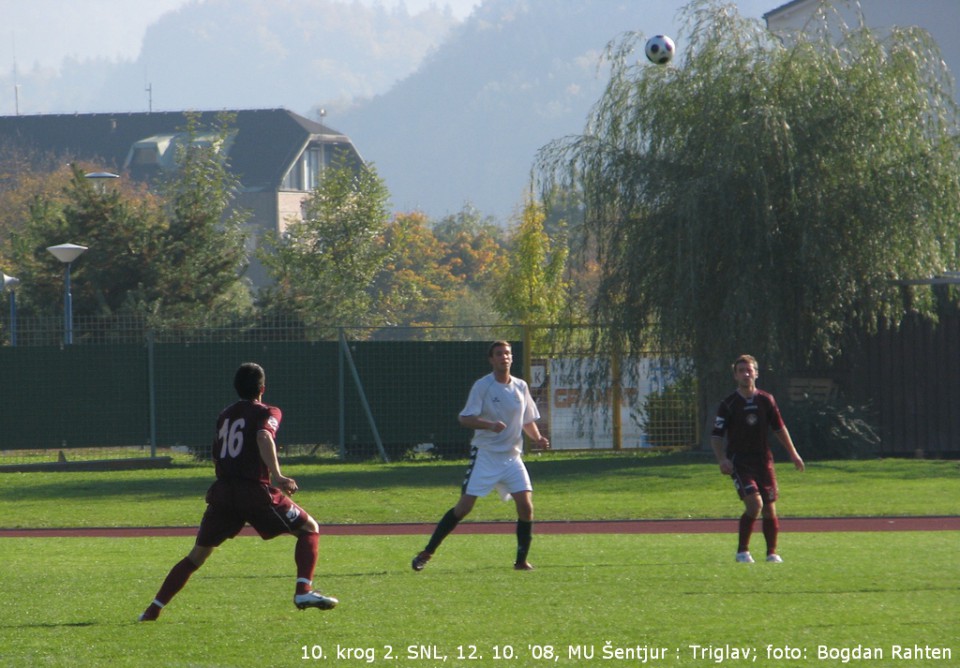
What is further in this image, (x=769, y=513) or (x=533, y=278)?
(x=533, y=278)

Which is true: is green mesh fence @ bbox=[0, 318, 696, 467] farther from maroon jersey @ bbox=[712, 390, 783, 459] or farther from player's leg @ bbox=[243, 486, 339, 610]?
player's leg @ bbox=[243, 486, 339, 610]

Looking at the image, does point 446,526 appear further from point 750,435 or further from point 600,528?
point 600,528

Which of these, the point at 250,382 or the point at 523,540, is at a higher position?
the point at 250,382

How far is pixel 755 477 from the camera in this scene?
11.4 meters

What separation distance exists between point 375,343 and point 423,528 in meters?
8.63

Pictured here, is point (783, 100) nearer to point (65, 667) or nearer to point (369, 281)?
point (65, 667)

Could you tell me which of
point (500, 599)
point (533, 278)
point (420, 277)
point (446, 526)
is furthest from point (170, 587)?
point (420, 277)

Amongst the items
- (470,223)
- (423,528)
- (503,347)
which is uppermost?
(470,223)

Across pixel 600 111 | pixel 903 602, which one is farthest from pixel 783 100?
pixel 903 602

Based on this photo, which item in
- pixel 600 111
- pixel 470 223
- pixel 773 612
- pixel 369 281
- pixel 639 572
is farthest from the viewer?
pixel 470 223

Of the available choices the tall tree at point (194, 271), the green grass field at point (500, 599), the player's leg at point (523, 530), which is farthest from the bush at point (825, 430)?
the player's leg at point (523, 530)

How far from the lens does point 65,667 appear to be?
22.8 ft

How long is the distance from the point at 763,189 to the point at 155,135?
71354 mm

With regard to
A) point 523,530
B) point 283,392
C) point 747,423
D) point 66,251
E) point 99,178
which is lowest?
point 523,530
